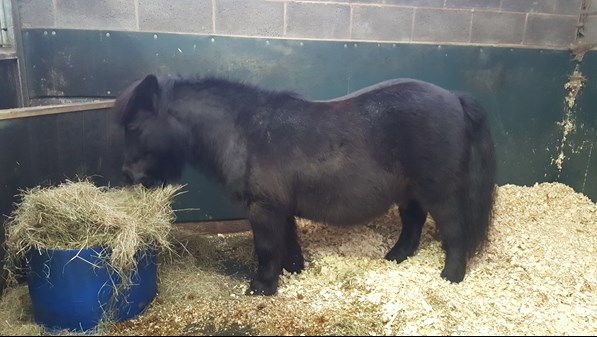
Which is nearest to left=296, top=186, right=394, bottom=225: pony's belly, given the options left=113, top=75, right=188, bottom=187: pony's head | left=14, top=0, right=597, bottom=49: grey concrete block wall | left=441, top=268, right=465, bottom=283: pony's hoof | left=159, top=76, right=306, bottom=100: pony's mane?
left=441, top=268, right=465, bottom=283: pony's hoof

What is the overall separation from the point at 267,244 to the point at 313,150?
2.19ft

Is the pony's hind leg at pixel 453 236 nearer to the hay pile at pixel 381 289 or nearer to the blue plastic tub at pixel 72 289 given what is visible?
Answer: the hay pile at pixel 381 289

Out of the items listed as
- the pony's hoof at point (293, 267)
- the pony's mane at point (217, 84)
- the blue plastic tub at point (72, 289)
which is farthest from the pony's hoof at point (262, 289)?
the pony's mane at point (217, 84)

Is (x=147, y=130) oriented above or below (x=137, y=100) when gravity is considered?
below

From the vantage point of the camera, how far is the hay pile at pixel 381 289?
2.37m

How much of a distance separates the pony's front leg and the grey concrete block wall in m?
1.71

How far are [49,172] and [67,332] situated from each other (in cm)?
111

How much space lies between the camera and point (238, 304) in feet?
8.77

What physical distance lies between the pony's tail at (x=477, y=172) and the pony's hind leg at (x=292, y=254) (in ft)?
3.81

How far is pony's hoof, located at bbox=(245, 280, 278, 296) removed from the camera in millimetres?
2803

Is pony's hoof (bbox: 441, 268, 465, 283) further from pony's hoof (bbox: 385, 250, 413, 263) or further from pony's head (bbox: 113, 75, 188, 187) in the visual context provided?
pony's head (bbox: 113, 75, 188, 187)

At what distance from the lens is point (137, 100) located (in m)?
2.70

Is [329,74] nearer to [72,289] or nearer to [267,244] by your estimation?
[267,244]

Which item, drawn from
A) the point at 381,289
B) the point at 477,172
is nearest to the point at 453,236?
the point at 477,172
